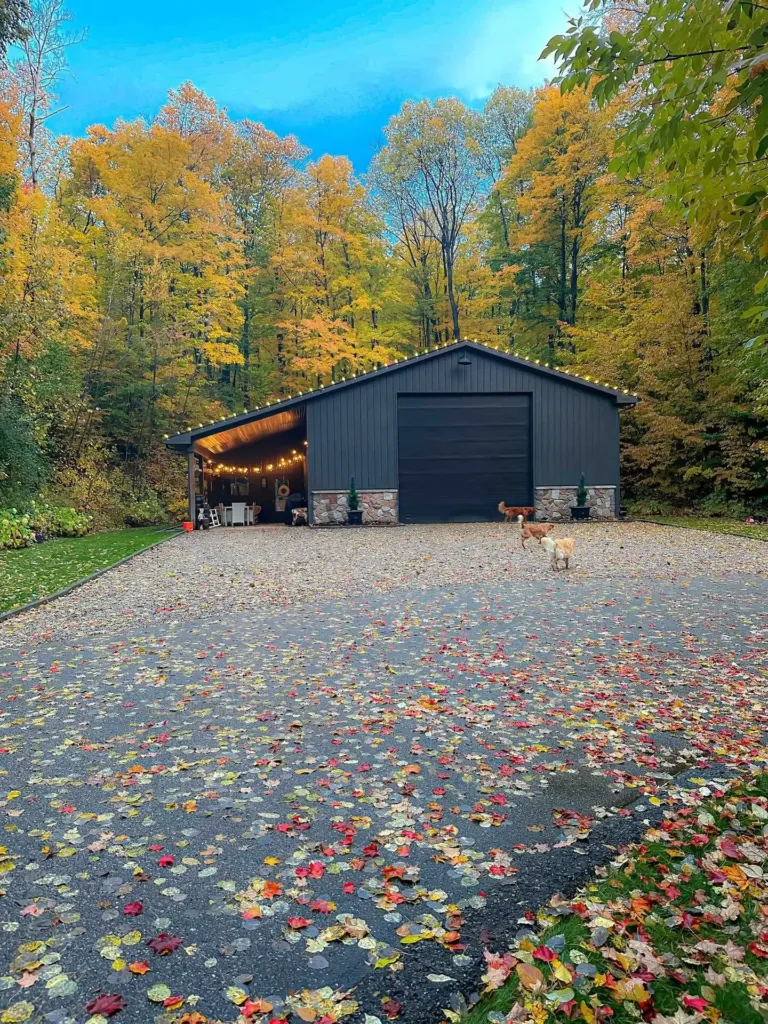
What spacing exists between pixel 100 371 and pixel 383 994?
2307 centimetres

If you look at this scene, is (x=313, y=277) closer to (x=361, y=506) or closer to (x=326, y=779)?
(x=361, y=506)

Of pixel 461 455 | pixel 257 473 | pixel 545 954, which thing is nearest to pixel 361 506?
pixel 461 455

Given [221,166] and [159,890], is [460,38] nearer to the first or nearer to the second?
[221,166]

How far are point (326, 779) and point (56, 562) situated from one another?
32.7 feet

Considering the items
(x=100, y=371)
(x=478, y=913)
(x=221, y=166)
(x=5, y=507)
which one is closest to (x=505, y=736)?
(x=478, y=913)

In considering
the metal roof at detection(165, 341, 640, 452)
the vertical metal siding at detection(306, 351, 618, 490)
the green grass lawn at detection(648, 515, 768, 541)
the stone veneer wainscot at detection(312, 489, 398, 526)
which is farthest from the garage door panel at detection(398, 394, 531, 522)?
the green grass lawn at detection(648, 515, 768, 541)

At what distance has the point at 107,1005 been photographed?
1812mm

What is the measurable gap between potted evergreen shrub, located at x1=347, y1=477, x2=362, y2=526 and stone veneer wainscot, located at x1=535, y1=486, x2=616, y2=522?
5.39 meters

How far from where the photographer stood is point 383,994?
1863 millimetres

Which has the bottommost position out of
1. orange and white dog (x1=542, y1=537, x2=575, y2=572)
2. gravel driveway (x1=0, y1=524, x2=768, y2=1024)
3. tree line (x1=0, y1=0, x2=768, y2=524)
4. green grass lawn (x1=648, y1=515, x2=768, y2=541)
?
gravel driveway (x1=0, y1=524, x2=768, y2=1024)

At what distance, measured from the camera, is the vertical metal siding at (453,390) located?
18578 mm

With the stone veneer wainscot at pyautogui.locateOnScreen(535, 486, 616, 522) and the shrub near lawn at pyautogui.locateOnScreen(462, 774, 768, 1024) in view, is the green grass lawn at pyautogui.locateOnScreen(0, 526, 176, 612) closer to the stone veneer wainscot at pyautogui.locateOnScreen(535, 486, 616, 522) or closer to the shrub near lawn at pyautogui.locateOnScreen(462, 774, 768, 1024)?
the shrub near lawn at pyautogui.locateOnScreen(462, 774, 768, 1024)

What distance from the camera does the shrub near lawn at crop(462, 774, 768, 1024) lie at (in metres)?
1.77

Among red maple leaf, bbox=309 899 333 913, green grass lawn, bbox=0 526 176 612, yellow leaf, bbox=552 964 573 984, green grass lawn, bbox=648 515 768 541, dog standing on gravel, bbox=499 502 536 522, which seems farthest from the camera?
dog standing on gravel, bbox=499 502 536 522
